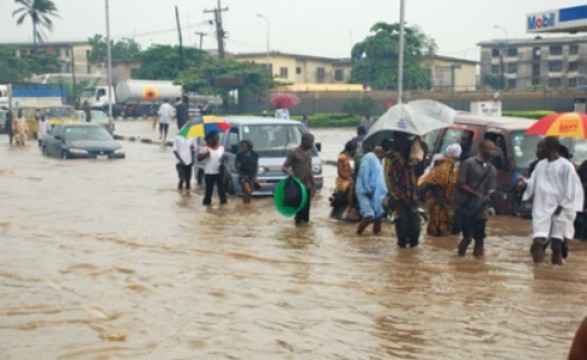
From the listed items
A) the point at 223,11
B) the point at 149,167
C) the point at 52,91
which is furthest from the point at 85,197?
the point at 223,11

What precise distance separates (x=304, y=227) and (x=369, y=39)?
212 ft

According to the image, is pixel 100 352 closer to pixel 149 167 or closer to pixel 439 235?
pixel 439 235

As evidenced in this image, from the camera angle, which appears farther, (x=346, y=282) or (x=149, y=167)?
(x=149, y=167)

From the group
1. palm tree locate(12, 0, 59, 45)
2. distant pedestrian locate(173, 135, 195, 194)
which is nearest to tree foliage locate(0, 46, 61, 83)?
palm tree locate(12, 0, 59, 45)

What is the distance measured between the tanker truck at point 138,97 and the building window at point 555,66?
144 ft

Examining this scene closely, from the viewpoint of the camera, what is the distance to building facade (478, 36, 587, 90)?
3880 inches

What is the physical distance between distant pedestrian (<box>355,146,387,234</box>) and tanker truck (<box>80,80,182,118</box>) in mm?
57173

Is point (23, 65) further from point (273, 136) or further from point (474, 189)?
point (474, 189)

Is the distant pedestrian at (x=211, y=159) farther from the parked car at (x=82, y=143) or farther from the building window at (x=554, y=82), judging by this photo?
the building window at (x=554, y=82)

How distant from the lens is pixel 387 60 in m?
79.6

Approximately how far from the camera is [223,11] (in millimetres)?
75875

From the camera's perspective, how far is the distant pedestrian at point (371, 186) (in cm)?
1396

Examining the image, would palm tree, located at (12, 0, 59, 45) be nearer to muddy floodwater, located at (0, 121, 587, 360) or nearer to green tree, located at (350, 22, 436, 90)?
green tree, located at (350, 22, 436, 90)

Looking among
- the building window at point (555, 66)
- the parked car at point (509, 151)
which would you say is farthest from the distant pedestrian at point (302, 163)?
the building window at point (555, 66)
